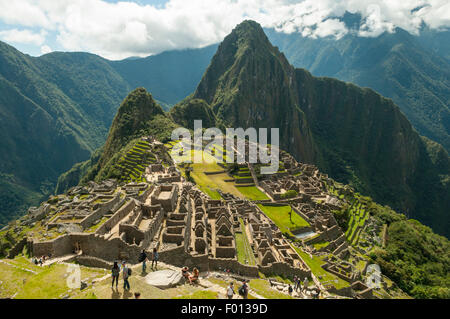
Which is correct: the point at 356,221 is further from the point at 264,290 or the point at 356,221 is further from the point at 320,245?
the point at 264,290

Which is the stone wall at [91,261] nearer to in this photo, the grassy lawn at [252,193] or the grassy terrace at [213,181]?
the grassy terrace at [213,181]

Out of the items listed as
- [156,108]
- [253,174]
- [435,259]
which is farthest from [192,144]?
[435,259]

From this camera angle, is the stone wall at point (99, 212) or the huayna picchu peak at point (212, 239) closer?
the huayna picchu peak at point (212, 239)

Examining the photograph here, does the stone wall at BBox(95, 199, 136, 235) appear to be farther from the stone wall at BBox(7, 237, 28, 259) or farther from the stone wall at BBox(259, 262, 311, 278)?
the stone wall at BBox(259, 262, 311, 278)

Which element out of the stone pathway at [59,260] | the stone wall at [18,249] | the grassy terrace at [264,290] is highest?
the stone pathway at [59,260]

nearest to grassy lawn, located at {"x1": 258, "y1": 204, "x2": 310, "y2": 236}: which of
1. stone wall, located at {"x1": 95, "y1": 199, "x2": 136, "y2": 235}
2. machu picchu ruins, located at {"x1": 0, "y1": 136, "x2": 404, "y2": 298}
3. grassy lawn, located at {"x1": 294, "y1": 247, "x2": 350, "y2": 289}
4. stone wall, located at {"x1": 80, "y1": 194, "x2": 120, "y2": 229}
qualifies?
machu picchu ruins, located at {"x1": 0, "y1": 136, "x2": 404, "y2": 298}

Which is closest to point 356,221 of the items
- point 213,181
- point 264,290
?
point 213,181

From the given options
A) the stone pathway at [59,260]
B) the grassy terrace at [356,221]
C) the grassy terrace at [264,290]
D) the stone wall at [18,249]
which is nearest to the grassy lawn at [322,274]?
the grassy terrace at [264,290]

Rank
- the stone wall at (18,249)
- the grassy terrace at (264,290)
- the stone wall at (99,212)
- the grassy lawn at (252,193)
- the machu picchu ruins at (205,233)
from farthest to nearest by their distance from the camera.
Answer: the grassy lawn at (252,193) → the stone wall at (99,212) → the stone wall at (18,249) → the machu picchu ruins at (205,233) → the grassy terrace at (264,290)
